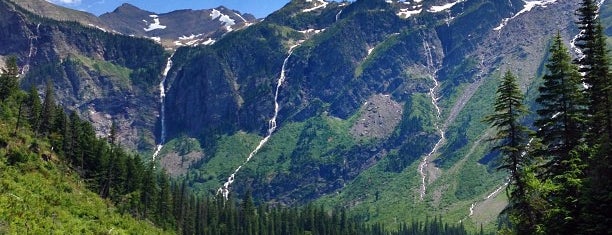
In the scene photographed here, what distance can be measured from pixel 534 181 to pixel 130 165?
103 m

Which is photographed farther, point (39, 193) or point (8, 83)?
point (8, 83)

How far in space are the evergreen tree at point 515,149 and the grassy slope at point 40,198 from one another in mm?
41826

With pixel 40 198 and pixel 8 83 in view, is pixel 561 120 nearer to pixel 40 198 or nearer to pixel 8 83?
pixel 40 198

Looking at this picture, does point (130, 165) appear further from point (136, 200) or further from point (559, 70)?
point (559, 70)

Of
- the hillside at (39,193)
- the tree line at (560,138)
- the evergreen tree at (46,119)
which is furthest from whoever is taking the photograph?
the evergreen tree at (46,119)

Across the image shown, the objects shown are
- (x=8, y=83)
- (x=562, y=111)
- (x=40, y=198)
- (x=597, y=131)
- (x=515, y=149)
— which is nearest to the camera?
(x=515, y=149)

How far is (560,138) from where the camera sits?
54.3 m

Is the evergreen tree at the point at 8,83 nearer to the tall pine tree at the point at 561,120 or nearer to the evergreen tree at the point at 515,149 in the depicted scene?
the evergreen tree at the point at 515,149

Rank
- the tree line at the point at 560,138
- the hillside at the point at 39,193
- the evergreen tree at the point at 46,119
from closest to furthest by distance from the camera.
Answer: the tree line at the point at 560,138 → the hillside at the point at 39,193 → the evergreen tree at the point at 46,119

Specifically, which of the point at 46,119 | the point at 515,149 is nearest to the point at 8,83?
the point at 46,119

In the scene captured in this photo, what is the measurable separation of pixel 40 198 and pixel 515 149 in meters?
50.7

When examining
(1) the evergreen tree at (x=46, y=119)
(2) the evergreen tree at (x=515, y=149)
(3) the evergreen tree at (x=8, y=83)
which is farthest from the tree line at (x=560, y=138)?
(3) the evergreen tree at (x=8, y=83)

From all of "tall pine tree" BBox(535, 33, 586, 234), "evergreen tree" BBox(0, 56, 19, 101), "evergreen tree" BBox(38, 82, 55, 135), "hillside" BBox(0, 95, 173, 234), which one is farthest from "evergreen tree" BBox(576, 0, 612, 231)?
"evergreen tree" BBox(0, 56, 19, 101)

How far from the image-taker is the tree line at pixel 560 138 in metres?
47.6
